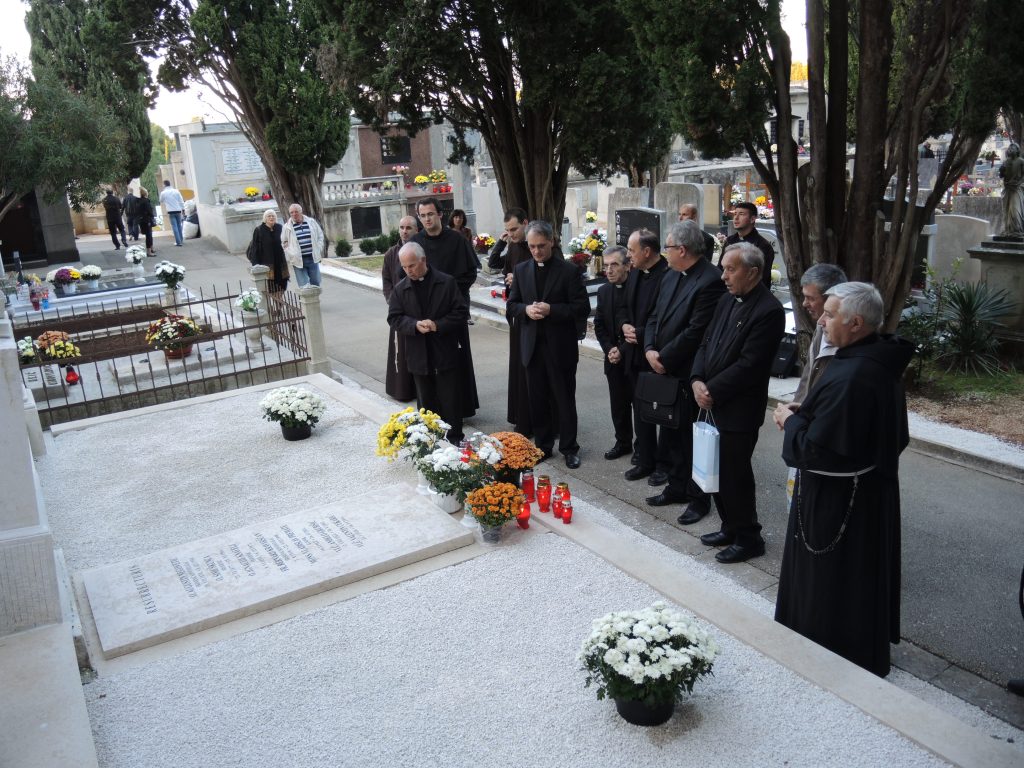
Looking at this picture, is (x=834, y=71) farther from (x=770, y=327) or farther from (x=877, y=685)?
(x=877, y=685)

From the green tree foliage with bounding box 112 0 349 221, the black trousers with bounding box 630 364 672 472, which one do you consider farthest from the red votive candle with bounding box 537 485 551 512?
the green tree foliage with bounding box 112 0 349 221

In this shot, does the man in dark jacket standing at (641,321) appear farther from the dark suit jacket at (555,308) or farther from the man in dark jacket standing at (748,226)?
the man in dark jacket standing at (748,226)

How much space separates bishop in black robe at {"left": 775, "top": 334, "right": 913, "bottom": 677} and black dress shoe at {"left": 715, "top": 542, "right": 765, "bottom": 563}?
109 cm

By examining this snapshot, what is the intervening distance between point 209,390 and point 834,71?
→ 7.63m

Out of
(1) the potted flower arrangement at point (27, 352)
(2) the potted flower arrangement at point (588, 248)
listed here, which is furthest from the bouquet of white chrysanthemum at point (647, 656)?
(2) the potted flower arrangement at point (588, 248)

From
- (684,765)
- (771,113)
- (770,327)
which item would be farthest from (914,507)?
(771,113)

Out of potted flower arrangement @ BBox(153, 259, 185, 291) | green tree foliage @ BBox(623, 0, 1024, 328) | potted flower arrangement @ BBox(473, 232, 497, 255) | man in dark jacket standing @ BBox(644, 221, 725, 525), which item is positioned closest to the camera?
man in dark jacket standing @ BBox(644, 221, 725, 525)

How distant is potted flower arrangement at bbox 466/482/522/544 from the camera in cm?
553

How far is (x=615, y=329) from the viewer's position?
7.10 meters

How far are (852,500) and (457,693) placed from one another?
2.09 meters

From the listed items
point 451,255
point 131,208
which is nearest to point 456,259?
point 451,255

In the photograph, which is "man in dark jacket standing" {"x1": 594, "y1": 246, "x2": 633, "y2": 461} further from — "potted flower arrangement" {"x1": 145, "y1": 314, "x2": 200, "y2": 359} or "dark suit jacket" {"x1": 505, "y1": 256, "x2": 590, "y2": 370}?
"potted flower arrangement" {"x1": 145, "y1": 314, "x2": 200, "y2": 359}

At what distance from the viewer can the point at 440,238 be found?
904 centimetres

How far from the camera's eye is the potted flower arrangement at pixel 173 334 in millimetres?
10578
